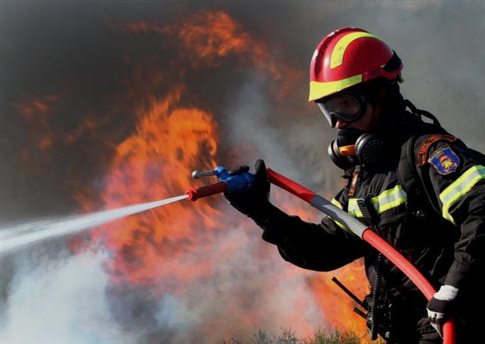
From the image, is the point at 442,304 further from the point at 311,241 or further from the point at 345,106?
the point at 345,106

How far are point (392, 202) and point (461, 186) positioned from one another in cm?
45

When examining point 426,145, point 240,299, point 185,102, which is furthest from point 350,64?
point 185,102

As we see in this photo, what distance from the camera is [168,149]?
31.3 ft

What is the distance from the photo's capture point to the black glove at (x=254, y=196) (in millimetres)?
3410

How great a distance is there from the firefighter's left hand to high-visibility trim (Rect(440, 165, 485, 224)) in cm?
32

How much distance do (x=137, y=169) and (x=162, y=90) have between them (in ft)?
4.51

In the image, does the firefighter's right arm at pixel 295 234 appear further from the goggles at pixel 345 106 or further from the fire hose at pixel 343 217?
the goggles at pixel 345 106

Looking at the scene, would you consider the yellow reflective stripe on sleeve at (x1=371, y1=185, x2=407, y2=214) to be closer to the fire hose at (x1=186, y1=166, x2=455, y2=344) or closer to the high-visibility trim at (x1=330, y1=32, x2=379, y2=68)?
the fire hose at (x1=186, y1=166, x2=455, y2=344)

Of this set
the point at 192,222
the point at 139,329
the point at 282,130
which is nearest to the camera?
the point at 139,329

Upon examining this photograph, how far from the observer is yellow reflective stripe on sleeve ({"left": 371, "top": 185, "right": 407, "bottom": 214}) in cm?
304

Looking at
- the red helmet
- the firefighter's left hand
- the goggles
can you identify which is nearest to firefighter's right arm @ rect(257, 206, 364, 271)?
the goggles

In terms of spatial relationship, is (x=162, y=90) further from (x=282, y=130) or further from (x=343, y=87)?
(x=343, y=87)

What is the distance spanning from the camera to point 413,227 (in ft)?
9.95

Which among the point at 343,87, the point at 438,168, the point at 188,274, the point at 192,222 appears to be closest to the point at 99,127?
the point at 192,222
